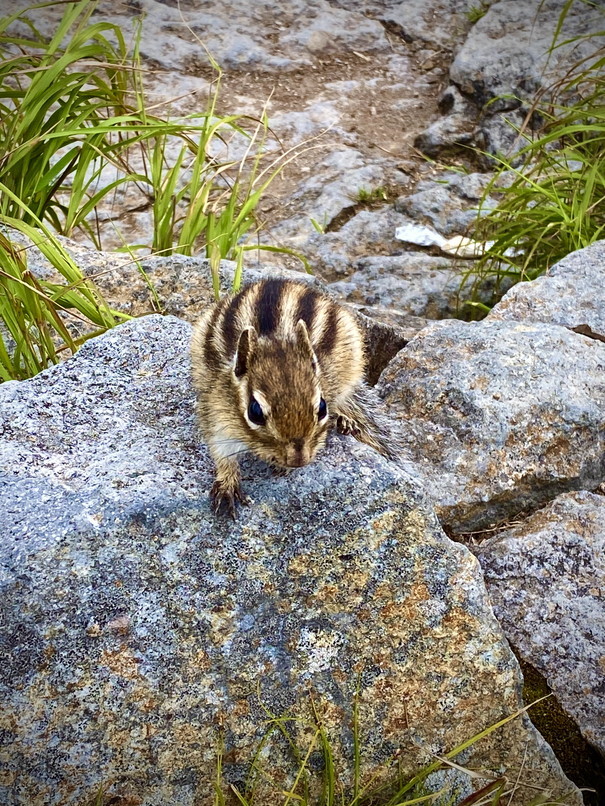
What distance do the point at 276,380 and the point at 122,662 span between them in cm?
97

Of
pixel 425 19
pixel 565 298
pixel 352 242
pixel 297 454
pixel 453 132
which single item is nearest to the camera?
pixel 297 454

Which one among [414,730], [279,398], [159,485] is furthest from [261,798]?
[279,398]

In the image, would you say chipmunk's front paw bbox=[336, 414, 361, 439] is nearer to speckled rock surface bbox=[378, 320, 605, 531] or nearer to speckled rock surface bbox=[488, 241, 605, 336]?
speckled rock surface bbox=[378, 320, 605, 531]

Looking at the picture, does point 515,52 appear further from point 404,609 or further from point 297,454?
point 404,609

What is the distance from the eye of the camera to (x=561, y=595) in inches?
114

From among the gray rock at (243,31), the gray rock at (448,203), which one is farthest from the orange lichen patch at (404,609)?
the gray rock at (243,31)

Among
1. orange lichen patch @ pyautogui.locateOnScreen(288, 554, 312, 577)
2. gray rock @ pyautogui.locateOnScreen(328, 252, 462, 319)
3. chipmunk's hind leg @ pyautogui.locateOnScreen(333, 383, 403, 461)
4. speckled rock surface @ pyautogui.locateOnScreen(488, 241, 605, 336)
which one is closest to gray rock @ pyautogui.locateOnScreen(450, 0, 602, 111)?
gray rock @ pyautogui.locateOnScreen(328, 252, 462, 319)

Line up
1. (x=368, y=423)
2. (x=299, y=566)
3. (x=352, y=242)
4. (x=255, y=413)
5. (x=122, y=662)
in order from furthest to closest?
(x=352, y=242) < (x=368, y=423) < (x=255, y=413) < (x=299, y=566) < (x=122, y=662)

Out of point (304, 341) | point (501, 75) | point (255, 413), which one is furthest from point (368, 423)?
point (501, 75)

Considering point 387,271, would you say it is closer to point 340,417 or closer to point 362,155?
point 362,155

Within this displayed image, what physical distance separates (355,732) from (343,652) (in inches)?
8.8

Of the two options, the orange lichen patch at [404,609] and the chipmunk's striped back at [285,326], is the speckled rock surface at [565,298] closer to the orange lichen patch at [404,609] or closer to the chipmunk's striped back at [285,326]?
the chipmunk's striped back at [285,326]

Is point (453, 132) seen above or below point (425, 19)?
below

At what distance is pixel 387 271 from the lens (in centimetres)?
573
